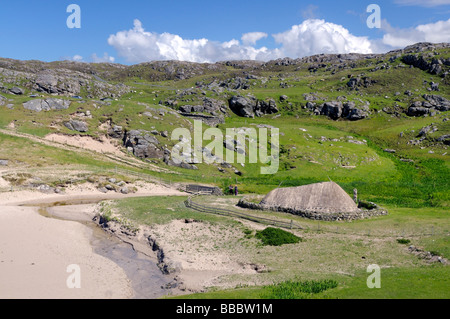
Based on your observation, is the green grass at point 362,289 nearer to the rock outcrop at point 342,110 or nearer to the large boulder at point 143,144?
the large boulder at point 143,144

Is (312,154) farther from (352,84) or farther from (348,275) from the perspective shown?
(352,84)

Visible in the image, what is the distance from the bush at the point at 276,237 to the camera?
33750 mm

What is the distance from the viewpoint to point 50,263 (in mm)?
29203

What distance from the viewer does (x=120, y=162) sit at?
253ft

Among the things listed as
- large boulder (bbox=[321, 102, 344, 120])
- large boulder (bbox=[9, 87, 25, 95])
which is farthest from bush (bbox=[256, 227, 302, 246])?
large boulder (bbox=[321, 102, 344, 120])

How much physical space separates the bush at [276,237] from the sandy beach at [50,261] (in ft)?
46.5

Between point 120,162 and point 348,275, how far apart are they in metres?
62.2

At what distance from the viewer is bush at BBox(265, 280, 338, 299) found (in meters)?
20.3

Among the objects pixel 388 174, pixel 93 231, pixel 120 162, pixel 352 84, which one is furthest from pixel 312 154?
pixel 352 84

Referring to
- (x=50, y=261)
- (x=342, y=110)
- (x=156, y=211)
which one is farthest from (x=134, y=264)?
(x=342, y=110)

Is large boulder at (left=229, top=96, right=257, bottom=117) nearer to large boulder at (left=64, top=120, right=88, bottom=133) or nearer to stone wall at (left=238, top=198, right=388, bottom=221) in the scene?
large boulder at (left=64, top=120, right=88, bottom=133)

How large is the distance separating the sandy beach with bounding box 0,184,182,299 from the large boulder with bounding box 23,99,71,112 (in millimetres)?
49853

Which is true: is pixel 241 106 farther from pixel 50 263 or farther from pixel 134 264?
pixel 50 263

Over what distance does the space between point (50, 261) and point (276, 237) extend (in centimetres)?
2158
